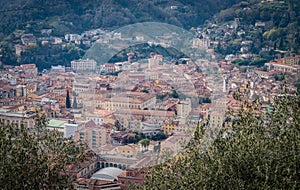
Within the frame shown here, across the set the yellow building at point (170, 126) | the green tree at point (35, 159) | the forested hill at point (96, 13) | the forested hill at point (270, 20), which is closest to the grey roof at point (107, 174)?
the yellow building at point (170, 126)

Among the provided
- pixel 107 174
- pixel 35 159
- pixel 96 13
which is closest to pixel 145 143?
pixel 107 174

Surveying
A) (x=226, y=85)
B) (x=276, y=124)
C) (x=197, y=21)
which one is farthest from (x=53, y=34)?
(x=276, y=124)

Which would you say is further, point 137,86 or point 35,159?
point 137,86

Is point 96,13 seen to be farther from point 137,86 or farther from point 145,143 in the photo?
point 145,143

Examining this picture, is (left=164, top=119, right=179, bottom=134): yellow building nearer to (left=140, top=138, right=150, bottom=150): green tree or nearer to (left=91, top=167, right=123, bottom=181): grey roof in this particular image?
(left=140, top=138, right=150, bottom=150): green tree

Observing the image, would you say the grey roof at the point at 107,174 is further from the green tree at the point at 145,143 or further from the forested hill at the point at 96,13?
the forested hill at the point at 96,13

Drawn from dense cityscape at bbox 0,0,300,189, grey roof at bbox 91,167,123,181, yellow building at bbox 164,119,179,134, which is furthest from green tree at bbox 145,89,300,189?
grey roof at bbox 91,167,123,181
